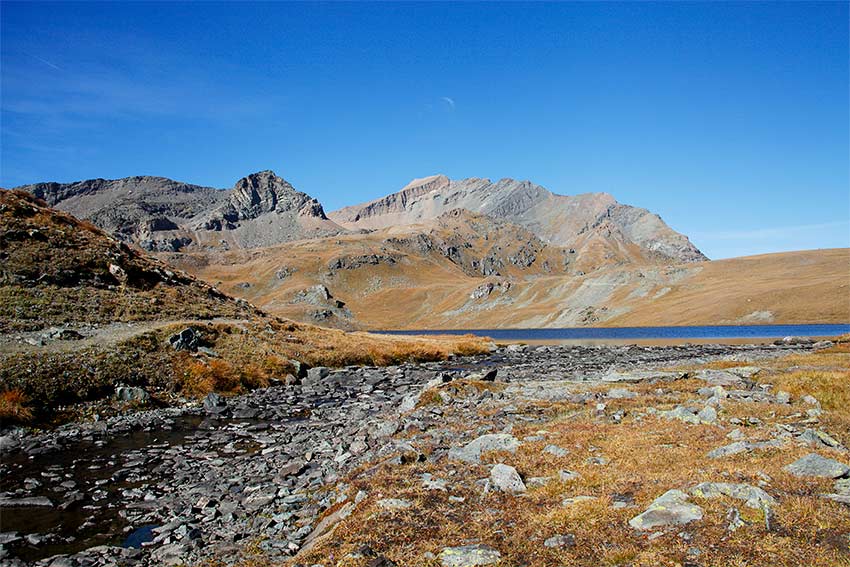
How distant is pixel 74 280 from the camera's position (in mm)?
41594

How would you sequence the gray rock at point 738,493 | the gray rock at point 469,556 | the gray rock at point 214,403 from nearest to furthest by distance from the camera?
the gray rock at point 469,556
the gray rock at point 738,493
the gray rock at point 214,403

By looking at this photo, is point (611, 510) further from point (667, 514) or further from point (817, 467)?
point (817, 467)

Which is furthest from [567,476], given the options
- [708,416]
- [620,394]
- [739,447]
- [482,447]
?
[620,394]

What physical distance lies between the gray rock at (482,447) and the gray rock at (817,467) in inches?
259

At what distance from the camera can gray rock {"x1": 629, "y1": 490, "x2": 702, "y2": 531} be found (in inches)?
332

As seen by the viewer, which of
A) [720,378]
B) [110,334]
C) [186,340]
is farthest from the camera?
[186,340]

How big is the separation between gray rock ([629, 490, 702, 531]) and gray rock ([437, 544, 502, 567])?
264 cm

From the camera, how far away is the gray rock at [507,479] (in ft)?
36.1

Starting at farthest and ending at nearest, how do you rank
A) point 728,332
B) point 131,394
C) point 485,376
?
point 728,332
point 485,376
point 131,394

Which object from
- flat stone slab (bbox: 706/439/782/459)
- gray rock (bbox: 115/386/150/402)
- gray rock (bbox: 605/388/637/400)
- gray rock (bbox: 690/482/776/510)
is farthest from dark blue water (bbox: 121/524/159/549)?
gray rock (bbox: 605/388/637/400)

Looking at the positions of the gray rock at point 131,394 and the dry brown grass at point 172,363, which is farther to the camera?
the gray rock at point 131,394

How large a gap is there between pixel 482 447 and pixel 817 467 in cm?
790

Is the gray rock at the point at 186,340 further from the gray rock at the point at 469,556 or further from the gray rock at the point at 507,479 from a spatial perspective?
the gray rock at the point at 469,556

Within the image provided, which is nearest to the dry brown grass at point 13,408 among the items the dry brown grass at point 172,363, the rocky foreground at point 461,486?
the dry brown grass at point 172,363
